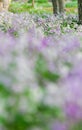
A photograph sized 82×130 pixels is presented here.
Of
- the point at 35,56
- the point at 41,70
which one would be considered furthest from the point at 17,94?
the point at 35,56

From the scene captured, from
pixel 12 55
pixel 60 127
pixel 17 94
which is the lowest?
pixel 60 127

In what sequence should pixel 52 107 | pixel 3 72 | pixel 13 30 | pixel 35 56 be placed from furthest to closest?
A: 1. pixel 13 30
2. pixel 35 56
3. pixel 3 72
4. pixel 52 107

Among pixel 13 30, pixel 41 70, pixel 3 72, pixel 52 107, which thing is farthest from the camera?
pixel 13 30

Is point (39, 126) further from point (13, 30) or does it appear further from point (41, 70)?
point (13, 30)

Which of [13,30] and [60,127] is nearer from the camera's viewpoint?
[60,127]

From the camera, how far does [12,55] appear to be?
2.42 meters

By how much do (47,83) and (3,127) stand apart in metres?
0.34

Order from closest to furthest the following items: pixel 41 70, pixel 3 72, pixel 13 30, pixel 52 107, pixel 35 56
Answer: pixel 52 107
pixel 3 72
pixel 41 70
pixel 35 56
pixel 13 30

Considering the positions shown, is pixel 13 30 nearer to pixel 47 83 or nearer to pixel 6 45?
pixel 6 45

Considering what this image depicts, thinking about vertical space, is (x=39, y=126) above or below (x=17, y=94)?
below

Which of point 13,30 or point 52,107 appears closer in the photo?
point 52,107

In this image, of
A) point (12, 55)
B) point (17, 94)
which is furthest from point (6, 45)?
point (17, 94)

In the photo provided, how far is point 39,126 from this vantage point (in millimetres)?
2041

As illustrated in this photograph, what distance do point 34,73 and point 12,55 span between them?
0.21 metres
